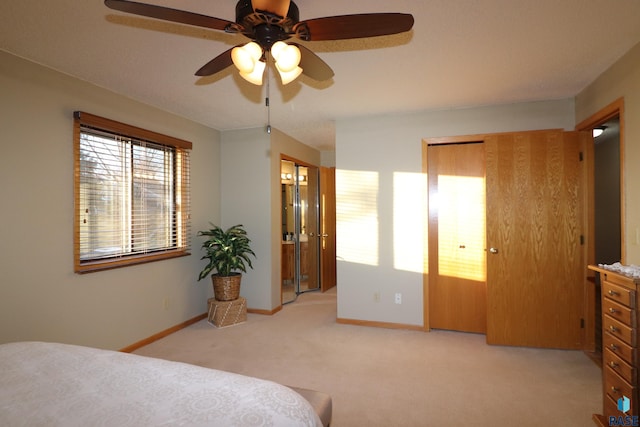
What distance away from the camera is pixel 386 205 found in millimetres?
3861

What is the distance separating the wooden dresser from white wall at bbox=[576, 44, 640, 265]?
62cm

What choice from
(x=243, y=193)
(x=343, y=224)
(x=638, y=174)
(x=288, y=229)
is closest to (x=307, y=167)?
(x=288, y=229)

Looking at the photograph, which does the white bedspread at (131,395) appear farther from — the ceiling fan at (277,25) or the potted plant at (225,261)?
the potted plant at (225,261)

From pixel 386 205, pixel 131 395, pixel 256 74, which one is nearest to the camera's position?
pixel 131 395

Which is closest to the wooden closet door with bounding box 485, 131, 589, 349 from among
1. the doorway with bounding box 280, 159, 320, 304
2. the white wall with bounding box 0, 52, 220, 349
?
the doorway with bounding box 280, 159, 320, 304

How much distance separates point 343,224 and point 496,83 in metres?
2.06

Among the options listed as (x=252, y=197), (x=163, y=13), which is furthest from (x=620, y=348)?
(x=252, y=197)

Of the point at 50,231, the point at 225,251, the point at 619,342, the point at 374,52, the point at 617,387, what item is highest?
the point at 374,52

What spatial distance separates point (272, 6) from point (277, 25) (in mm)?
139

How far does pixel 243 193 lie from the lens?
4500mm

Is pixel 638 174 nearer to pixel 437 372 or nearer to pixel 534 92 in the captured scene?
pixel 534 92

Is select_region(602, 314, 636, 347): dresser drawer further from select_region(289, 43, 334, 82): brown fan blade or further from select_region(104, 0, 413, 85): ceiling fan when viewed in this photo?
select_region(289, 43, 334, 82): brown fan blade

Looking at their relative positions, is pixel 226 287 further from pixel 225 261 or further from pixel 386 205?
pixel 386 205

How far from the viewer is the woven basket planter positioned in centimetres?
391
